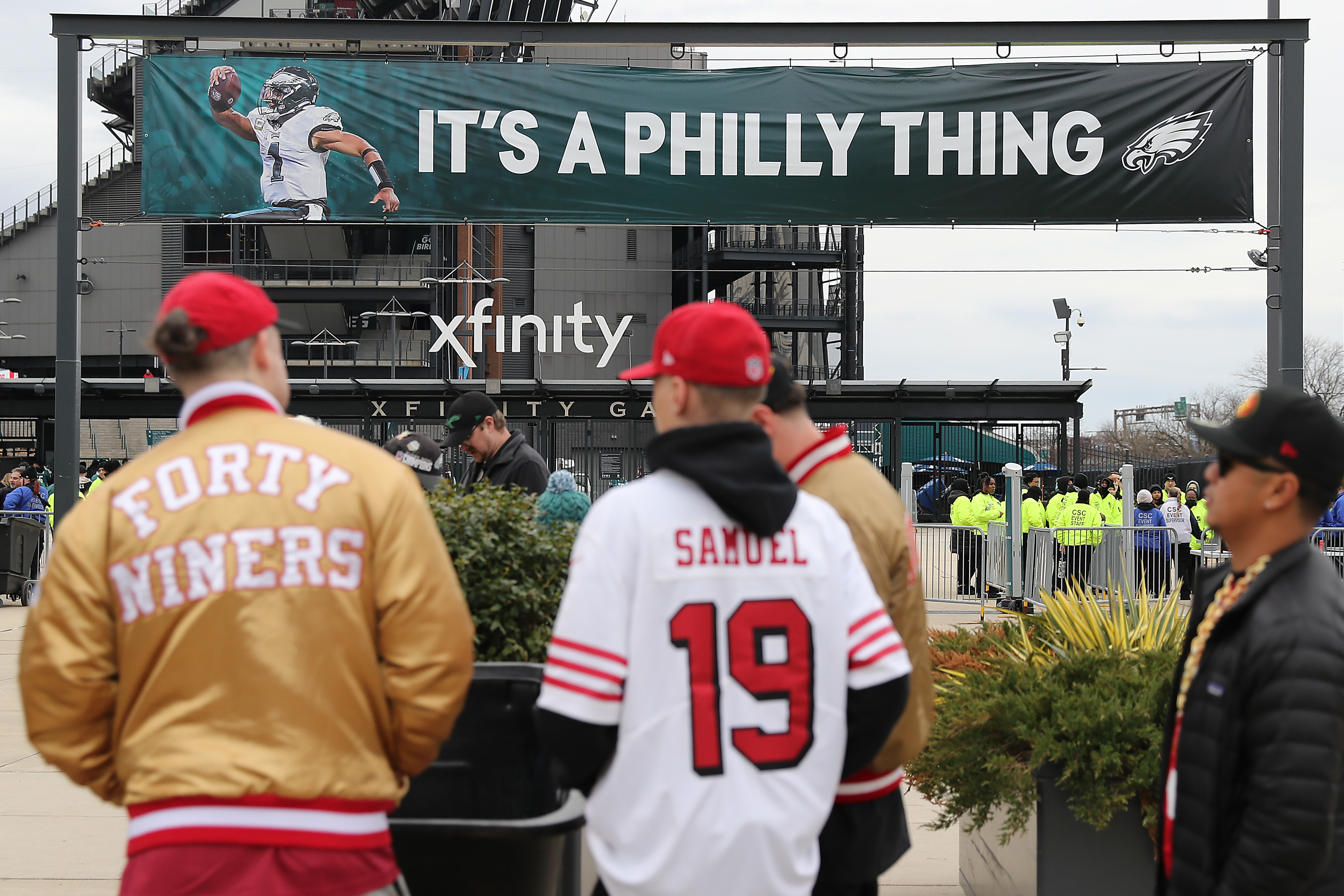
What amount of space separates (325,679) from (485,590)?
5.84 ft

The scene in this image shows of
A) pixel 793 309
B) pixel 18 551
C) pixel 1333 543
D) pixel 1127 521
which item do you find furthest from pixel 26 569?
pixel 793 309

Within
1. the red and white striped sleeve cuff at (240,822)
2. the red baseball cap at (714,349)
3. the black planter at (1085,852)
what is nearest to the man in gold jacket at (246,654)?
the red and white striped sleeve cuff at (240,822)

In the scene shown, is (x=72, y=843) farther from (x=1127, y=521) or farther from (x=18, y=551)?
(x=1127, y=521)

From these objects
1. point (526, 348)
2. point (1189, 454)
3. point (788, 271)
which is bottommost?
point (1189, 454)

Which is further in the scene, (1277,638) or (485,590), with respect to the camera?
(485,590)

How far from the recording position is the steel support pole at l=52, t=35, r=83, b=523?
984 centimetres

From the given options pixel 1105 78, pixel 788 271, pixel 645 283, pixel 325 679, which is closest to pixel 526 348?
pixel 645 283

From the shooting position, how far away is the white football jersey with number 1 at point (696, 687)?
7.69 feet

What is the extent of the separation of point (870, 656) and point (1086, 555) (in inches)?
564

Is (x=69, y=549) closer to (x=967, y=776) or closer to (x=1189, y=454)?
(x=967, y=776)

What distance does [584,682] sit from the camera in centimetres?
232

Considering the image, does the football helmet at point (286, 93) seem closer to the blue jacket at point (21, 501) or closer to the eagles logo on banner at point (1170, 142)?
the eagles logo on banner at point (1170, 142)

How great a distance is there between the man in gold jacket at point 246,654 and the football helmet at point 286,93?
9.10 m

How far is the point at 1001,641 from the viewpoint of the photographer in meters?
5.21
